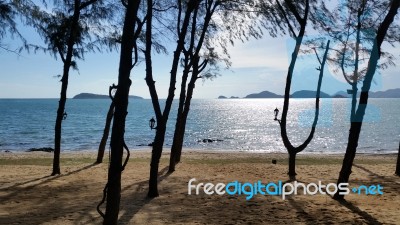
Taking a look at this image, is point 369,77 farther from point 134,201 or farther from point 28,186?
point 28,186

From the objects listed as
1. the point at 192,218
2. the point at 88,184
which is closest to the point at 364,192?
the point at 192,218

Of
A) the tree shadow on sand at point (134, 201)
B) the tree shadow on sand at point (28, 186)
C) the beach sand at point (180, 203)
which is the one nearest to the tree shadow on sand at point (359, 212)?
the beach sand at point (180, 203)

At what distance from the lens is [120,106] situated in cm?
571

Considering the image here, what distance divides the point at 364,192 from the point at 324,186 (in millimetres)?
1196

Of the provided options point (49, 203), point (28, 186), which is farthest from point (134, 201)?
point (28, 186)

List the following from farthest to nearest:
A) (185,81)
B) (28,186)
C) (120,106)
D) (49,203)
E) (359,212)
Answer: (185,81) → (28,186) → (49,203) → (359,212) → (120,106)

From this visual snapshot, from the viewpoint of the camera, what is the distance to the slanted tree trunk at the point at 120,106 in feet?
18.7

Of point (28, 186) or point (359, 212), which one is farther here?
point (28, 186)

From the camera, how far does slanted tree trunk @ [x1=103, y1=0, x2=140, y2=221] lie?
570cm

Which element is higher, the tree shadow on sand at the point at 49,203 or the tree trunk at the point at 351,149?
the tree trunk at the point at 351,149

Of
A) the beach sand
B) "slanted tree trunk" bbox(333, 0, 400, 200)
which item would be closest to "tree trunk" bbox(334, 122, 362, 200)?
"slanted tree trunk" bbox(333, 0, 400, 200)

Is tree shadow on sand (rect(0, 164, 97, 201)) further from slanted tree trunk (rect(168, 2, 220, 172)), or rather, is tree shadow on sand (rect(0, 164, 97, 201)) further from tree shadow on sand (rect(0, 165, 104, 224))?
slanted tree trunk (rect(168, 2, 220, 172))

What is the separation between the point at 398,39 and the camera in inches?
611

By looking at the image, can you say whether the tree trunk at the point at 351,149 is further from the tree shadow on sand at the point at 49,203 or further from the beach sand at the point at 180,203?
the tree shadow on sand at the point at 49,203
